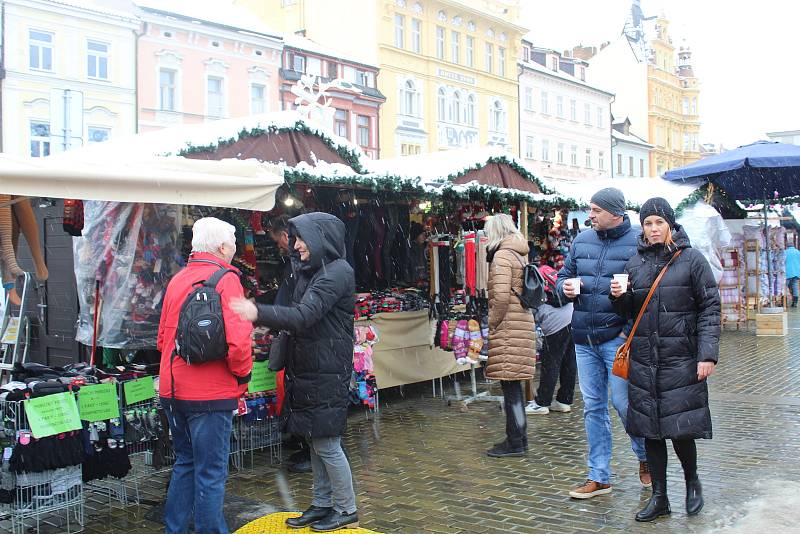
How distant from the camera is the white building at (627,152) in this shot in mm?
52312

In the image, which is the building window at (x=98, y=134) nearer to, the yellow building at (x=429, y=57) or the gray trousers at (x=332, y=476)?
the yellow building at (x=429, y=57)

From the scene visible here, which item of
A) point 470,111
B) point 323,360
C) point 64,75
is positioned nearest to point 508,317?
point 323,360

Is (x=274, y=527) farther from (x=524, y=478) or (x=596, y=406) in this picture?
(x=596, y=406)

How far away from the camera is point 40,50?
2461cm

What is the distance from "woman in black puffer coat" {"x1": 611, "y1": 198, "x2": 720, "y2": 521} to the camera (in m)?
4.48

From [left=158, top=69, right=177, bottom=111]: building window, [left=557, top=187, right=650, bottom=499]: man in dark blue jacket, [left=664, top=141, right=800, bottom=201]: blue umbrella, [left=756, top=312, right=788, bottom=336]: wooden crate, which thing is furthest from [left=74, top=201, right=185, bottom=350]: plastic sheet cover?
[left=158, top=69, right=177, bottom=111]: building window

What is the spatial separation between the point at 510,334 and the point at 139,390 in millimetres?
3011

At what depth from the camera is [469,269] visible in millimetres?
8836

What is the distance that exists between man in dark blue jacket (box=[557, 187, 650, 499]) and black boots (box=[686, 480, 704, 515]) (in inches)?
22.3

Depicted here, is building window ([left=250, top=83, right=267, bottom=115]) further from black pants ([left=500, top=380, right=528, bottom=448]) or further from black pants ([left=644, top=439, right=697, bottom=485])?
black pants ([left=644, top=439, right=697, bottom=485])

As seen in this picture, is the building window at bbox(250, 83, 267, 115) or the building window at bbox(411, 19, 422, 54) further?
the building window at bbox(411, 19, 422, 54)

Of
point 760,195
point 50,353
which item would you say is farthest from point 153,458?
point 760,195

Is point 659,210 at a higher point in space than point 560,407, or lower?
higher

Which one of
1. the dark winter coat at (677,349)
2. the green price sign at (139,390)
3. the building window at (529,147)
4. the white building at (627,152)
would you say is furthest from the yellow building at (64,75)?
the white building at (627,152)
